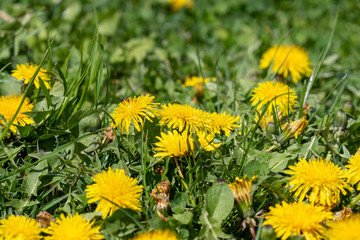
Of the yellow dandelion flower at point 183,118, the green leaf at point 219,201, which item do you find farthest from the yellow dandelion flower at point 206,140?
the green leaf at point 219,201

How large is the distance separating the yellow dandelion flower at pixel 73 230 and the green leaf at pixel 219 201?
383mm

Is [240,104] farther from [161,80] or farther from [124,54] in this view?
[124,54]

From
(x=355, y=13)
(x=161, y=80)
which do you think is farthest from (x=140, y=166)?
(x=355, y=13)

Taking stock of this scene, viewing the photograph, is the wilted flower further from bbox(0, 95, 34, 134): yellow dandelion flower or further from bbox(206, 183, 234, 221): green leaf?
bbox(0, 95, 34, 134): yellow dandelion flower

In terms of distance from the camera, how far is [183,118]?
1.62 m

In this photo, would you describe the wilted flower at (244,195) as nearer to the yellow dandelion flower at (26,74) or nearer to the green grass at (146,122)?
the green grass at (146,122)

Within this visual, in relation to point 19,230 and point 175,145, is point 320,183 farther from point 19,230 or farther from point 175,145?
point 19,230

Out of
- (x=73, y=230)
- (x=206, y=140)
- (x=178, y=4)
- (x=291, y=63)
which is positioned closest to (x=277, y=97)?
(x=206, y=140)

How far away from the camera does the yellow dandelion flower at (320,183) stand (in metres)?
1.47

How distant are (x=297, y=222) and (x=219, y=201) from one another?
27cm

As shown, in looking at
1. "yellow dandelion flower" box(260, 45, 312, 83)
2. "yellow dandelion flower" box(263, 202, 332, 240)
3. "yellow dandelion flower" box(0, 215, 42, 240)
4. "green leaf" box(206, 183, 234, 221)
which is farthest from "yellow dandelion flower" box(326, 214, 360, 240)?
"yellow dandelion flower" box(260, 45, 312, 83)

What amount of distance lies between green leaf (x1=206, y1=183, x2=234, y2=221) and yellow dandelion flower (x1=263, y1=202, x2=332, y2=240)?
0.48 ft

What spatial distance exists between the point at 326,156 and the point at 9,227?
1.28m

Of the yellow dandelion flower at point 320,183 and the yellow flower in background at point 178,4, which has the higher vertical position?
the yellow flower in background at point 178,4
